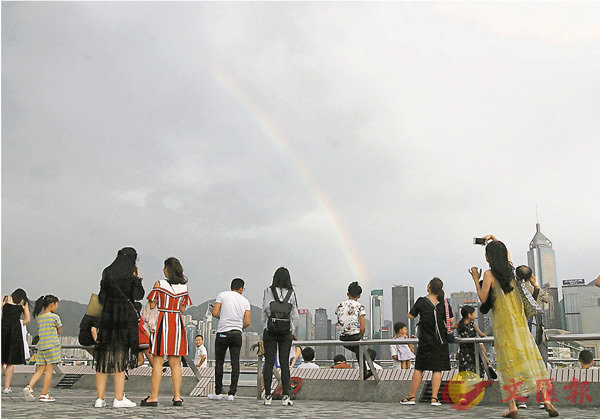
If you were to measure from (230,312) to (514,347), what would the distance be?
427 centimetres

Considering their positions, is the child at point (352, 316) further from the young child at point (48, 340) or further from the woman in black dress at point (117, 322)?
the young child at point (48, 340)

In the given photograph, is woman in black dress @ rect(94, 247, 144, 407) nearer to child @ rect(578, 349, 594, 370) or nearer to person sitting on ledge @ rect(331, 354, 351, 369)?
person sitting on ledge @ rect(331, 354, 351, 369)

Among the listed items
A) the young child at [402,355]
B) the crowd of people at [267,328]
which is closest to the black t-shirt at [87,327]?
the crowd of people at [267,328]

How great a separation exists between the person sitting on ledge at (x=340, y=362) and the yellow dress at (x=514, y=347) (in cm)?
475

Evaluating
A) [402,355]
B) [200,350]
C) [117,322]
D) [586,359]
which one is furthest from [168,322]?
[200,350]

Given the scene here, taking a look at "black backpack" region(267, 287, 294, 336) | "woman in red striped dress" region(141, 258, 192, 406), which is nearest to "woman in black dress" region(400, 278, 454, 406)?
"black backpack" region(267, 287, 294, 336)

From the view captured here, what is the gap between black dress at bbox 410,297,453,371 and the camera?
27.1 ft

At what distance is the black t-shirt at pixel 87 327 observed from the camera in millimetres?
7766

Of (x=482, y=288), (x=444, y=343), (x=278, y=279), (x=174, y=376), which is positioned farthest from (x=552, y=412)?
(x=174, y=376)

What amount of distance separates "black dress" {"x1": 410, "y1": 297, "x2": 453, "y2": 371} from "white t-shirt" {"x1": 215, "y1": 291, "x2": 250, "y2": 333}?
2531 millimetres

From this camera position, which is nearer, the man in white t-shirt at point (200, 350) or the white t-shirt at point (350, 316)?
the white t-shirt at point (350, 316)

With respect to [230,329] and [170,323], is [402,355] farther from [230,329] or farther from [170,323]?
[170,323]

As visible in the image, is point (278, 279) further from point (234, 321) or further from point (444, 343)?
point (444, 343)

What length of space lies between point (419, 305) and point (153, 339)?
3.60m
